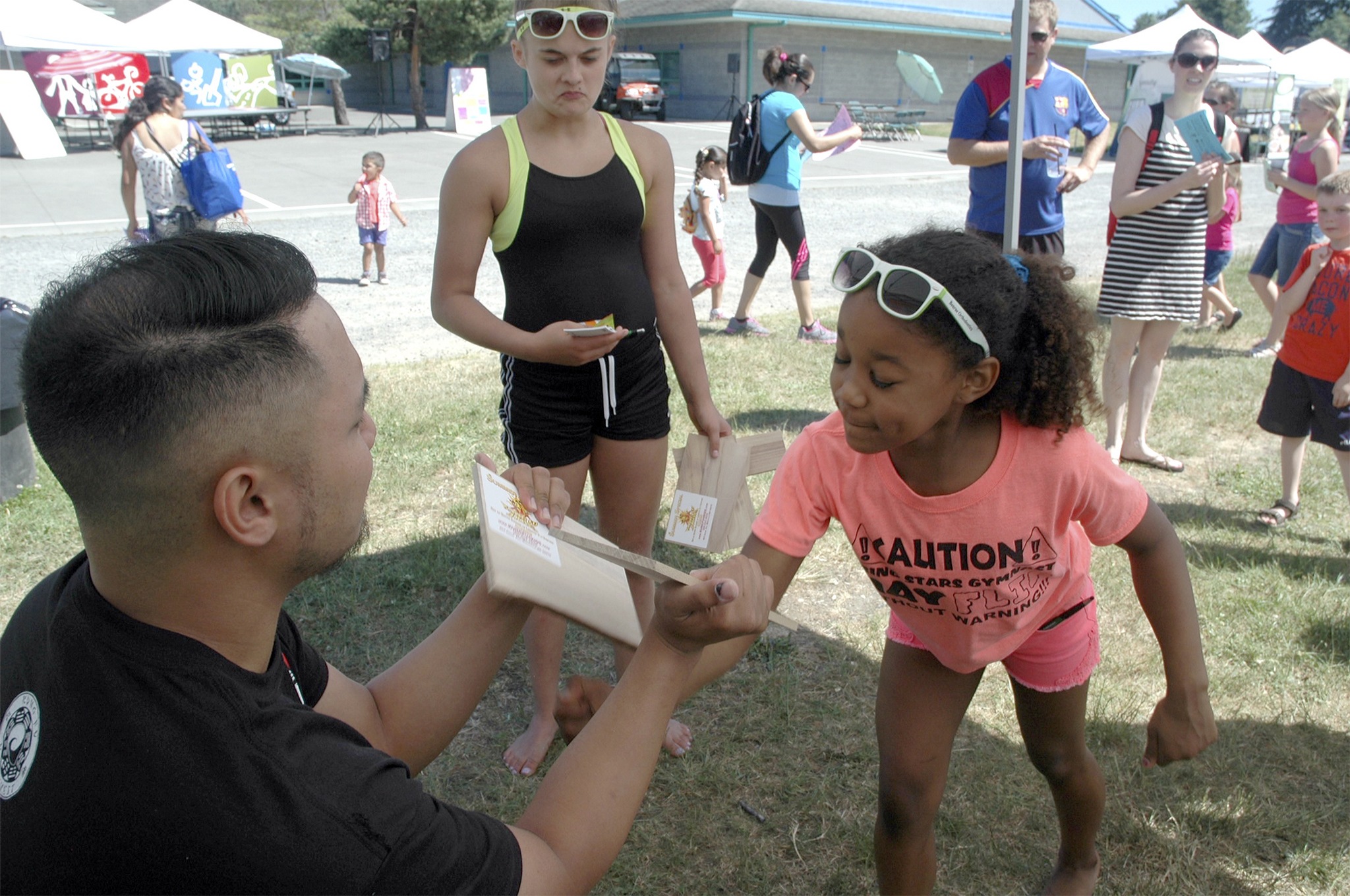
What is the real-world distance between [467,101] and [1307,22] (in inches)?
2785

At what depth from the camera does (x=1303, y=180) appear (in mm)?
6922

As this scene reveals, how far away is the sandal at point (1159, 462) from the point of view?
5090 mm

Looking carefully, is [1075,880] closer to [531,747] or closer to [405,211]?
[531,747]

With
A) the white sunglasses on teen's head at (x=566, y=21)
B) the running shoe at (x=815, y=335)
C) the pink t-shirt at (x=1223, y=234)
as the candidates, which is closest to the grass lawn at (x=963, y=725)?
the white sunglasses on teen's head at (x=566, y=21)

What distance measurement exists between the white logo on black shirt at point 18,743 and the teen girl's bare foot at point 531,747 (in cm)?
191

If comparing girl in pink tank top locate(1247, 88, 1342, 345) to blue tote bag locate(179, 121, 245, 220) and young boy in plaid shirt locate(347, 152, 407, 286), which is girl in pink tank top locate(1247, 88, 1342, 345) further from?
blue tote bag locate(179, 121, 245, 220)

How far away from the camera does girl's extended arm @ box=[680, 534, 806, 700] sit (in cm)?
168

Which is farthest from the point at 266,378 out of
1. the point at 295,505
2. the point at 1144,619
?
the point at 1144,619

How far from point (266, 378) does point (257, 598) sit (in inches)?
11.1

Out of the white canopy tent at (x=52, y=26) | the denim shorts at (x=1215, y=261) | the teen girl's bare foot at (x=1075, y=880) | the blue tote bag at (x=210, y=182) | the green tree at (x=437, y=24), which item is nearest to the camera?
the teen girl's bare foot at (x=1075, y=880)

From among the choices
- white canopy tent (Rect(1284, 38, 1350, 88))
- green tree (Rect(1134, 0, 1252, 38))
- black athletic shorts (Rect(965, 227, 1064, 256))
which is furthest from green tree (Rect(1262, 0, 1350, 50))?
black athletic shorts (Rect(965, 227, 1064, 256))

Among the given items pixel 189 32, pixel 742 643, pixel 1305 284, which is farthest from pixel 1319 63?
pixel 742 643

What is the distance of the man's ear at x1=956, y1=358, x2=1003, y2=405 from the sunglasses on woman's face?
3588 millimetres

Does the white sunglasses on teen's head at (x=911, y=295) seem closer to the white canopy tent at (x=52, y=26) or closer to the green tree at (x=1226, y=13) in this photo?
the white canopy tent at (x=52, y=26)
